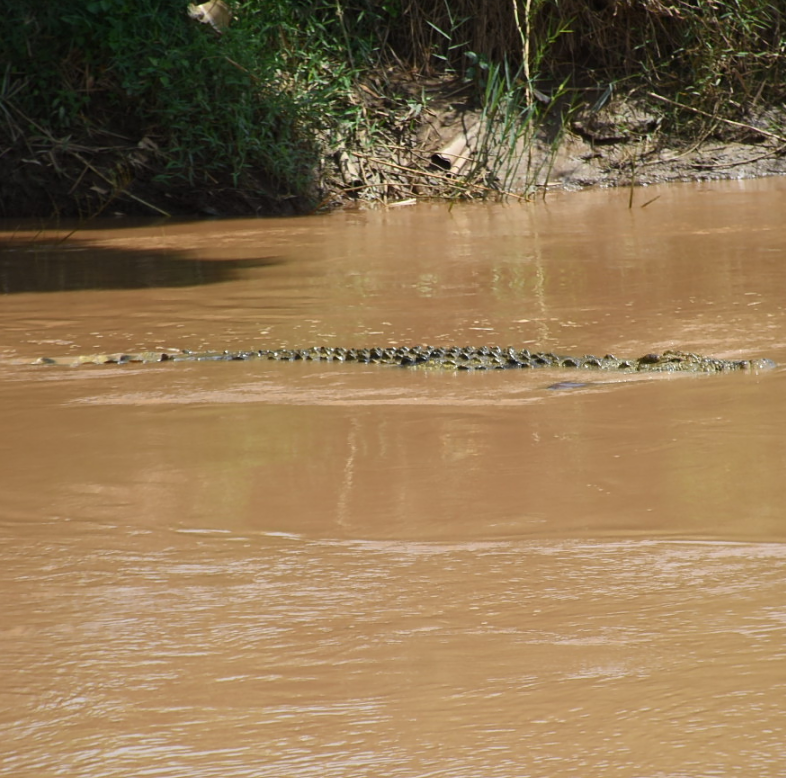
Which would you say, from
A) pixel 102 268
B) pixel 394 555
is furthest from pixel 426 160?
pixel 394 555

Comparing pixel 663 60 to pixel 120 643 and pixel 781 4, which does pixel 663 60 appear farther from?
pixel 120 643

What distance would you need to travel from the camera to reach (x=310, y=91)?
1070 centimetres

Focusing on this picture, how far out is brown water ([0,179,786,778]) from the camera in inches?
75.0

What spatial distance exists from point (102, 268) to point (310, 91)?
3.87 metres

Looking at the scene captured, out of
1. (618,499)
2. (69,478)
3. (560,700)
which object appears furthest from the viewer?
(69,478)

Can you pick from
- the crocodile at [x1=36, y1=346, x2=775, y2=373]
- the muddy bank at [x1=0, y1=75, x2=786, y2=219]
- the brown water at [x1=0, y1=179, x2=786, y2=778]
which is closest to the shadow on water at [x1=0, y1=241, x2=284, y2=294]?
the brown water at [x1=0, y1=179, x2=786, y2=778]

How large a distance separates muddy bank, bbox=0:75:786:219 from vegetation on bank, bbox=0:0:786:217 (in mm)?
21

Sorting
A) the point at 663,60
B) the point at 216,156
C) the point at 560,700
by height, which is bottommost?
the point at 560,700

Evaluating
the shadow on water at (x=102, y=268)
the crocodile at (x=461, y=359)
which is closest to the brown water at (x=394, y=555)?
the crocodile at (x=461, y=359)

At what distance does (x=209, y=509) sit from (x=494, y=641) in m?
1.09

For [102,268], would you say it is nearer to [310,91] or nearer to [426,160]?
[310,91]

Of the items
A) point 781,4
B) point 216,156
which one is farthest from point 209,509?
point 781,4

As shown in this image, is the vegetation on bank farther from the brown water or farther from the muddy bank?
the brown water

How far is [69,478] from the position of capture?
3.34 meters
